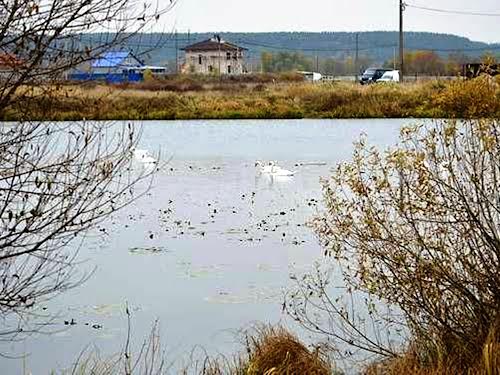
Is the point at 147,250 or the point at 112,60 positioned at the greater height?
the point at 112,60

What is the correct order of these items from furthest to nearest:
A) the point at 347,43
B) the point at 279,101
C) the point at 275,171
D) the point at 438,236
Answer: the point at 347,43 < the point at 279,101 < the point at 275,171 < the point at 438,236

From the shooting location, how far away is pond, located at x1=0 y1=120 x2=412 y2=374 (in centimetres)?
518

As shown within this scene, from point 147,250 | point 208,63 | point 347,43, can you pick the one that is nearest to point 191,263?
point 147,250

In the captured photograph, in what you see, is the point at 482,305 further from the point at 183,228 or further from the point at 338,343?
the point at 183,228

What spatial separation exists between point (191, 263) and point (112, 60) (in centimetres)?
309

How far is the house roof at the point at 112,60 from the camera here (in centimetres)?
395

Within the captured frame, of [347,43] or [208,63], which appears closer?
[208,63]

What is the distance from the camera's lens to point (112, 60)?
404 cm

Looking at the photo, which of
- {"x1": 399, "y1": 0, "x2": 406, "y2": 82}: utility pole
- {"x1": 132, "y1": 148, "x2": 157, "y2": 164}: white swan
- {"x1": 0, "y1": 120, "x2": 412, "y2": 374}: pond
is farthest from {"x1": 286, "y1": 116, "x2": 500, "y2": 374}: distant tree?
{"x1": 399, "y1": 0, "x2": 406, "y2": 82}: utility pole

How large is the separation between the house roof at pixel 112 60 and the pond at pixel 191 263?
1.61 metres

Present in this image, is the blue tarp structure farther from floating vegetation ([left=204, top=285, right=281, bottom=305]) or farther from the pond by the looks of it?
floating vegetation ([left=204, top=285, right=281, bottom=305])

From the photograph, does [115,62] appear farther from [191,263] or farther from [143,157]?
[143,157]

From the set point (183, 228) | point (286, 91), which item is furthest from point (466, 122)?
point (286, 91)

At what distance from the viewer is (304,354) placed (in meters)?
4.41
